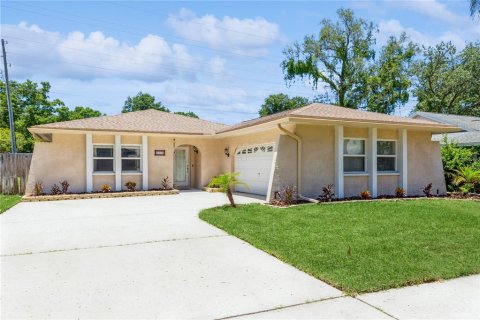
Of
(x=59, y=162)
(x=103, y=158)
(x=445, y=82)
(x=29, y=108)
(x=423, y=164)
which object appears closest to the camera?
(x=423, y=164)

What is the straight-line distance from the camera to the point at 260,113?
170ft

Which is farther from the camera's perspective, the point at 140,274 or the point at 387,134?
the point at 387,134

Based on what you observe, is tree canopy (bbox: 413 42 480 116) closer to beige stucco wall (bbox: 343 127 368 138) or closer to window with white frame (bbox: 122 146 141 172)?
beige stucco wall (bbox: 343 127 368 138)

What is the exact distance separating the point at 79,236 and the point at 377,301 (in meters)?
5.71

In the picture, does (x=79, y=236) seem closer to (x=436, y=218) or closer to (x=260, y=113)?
(x=436, y=218)

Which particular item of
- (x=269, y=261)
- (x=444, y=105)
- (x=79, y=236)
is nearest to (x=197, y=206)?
(x=79, y=236)

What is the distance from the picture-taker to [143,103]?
167 ft

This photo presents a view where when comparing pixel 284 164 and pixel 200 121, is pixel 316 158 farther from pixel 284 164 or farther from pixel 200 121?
pixel 200 121

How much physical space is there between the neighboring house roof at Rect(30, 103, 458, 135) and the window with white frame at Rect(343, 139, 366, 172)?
1.02 meters

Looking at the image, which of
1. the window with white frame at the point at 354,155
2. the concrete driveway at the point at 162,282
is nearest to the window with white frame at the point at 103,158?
the concrete driveway at the point at 162,282

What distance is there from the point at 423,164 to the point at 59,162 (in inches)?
597

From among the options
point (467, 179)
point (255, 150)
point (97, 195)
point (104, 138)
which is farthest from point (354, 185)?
point (104, 138)

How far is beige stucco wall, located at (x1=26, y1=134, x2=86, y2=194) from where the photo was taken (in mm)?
14797

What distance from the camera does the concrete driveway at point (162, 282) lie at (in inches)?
146
